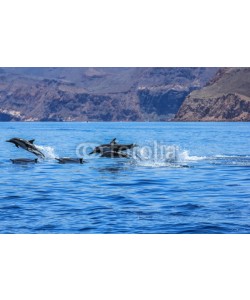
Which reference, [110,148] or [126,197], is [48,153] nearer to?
[110,148]

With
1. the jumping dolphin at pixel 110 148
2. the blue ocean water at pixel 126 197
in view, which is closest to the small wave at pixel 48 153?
the jumping dolphin at pixel 110 148

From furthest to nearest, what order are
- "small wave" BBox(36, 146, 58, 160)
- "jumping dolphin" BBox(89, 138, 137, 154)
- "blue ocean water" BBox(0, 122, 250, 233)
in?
1. "small wave" BBox(36, 146, 58, 160)
2. "jumping dolphin" BBox(89, 138, 137, 154)
3. "blue ocean water" BBox(0, 122, 250, 233)

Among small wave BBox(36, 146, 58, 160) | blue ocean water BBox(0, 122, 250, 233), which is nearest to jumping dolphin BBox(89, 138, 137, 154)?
blue ocean water BBox(0, 122, 250, 233)

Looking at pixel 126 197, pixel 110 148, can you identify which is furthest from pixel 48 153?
pixel 126 197

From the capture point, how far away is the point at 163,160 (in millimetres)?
40188

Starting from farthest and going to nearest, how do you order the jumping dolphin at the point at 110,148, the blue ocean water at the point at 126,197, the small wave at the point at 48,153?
the small wave at the point at 48,153, the jumping dolphin at the point at 110,148, the blue ocean water at the point at 126,197

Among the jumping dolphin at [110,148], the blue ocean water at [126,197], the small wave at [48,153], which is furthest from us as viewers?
the small wave at [48,153]

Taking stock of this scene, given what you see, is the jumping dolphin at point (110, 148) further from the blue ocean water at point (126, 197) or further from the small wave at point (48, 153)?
the small wave at point (48, 153)

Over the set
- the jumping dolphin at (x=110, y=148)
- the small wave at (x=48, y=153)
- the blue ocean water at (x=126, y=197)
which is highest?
the jumping dolphin at (x=110, y=148)

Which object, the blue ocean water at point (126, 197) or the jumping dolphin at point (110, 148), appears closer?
the blue ocean water at point (126, 197)

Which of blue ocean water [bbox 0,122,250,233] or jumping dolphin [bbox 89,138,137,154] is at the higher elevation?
jumping dolphin [bbox 89,138,137,154]

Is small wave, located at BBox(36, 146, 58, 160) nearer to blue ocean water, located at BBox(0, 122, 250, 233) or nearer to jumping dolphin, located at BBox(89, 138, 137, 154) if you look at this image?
jumping dolphin, located at BBox(89, 138, 137, 154)

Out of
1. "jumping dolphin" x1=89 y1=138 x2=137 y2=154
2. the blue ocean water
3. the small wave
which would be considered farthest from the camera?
the small wave
